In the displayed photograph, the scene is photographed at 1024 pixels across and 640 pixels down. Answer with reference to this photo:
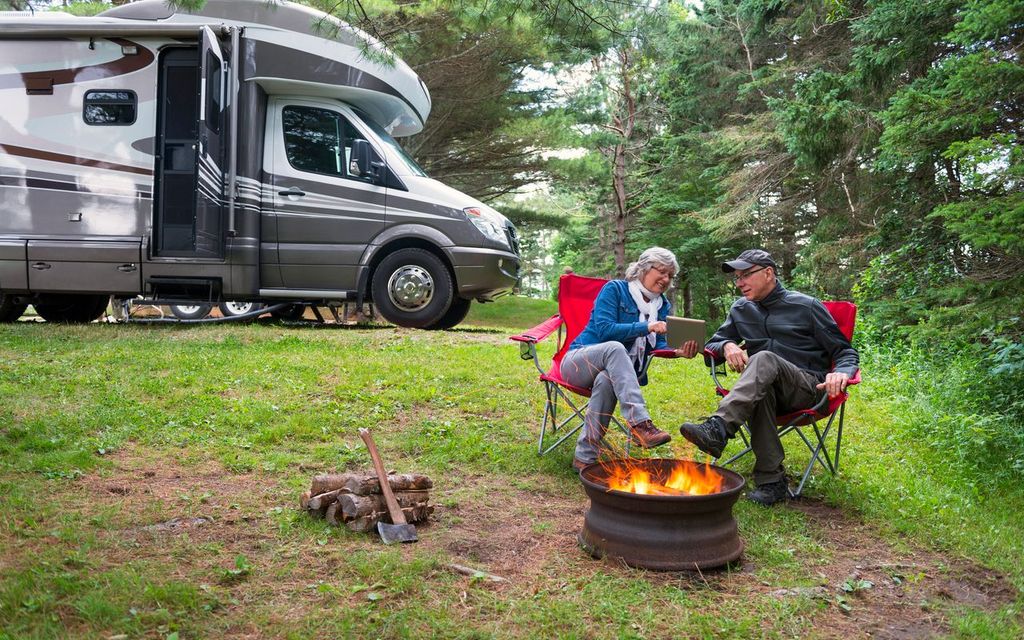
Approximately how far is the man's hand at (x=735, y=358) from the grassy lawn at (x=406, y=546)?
64 centimetres

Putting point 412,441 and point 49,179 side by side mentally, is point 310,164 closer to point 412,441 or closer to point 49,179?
point 49,179

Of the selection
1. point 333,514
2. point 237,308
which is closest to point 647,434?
point 333,514

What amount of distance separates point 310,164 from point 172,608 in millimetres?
5844

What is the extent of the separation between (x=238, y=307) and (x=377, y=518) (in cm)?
630

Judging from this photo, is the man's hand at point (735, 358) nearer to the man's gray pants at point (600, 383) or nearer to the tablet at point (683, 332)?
the tablet at point (683, 332)

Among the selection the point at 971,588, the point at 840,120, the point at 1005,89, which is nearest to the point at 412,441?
the point at 971,588

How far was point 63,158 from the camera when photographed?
23.6ft

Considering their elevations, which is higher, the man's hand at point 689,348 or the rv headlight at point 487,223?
the rv headlight at point 487,223

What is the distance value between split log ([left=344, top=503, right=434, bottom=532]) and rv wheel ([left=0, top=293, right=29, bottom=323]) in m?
7.05

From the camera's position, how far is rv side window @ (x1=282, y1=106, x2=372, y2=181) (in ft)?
24.3

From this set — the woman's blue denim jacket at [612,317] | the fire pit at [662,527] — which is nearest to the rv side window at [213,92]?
the woman's blue denim jacket at [612,317]

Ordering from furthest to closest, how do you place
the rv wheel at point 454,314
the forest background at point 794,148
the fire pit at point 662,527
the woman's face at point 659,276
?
the rv wheel at point 454,314 < the forest background at point 794,148 < the woman's face at point 659,276 < the fire pit at point 662,527

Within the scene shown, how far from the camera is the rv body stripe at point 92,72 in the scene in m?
7.16

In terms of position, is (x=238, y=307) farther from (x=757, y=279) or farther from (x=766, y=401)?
(x=766, y=401)
